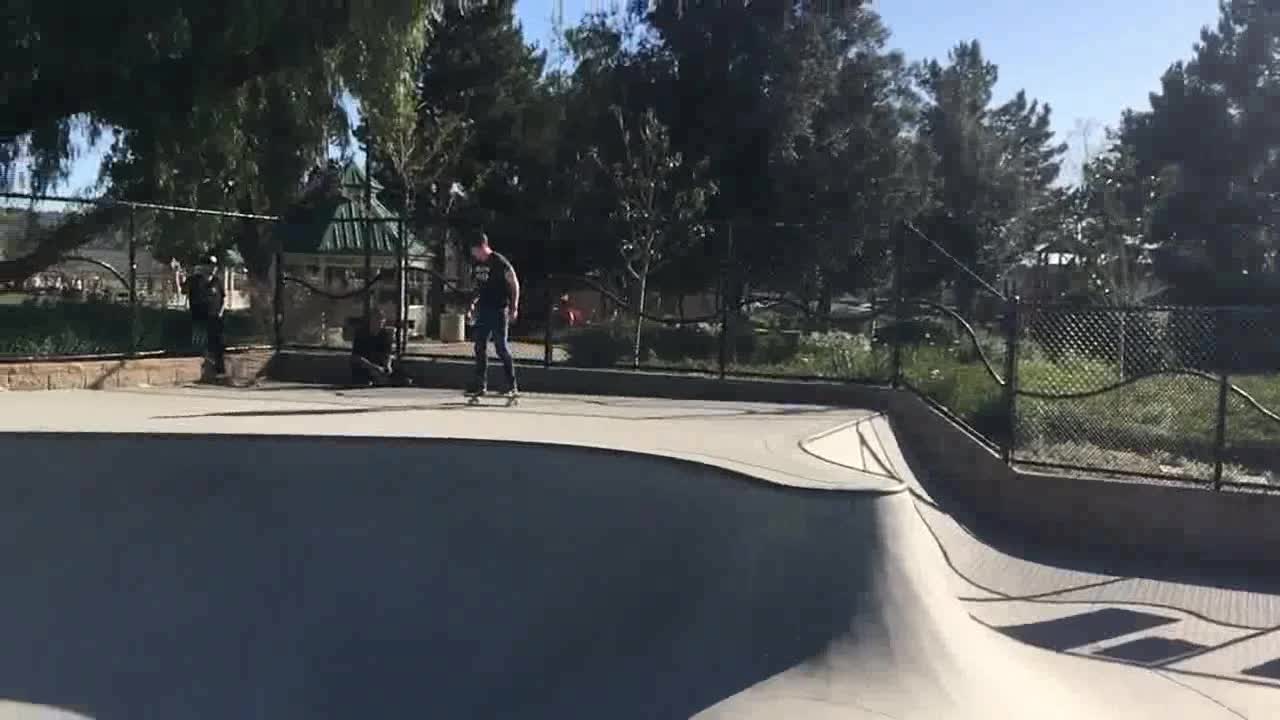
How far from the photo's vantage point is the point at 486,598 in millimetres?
6637

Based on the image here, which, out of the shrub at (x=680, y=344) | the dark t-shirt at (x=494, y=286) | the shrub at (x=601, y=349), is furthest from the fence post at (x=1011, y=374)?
the shrub at (x=601, y=349)

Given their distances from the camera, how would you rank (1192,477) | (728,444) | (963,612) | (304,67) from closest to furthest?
(963,612) < (728,444) < (1192,477) < (304,67)

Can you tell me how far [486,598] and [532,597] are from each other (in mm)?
281

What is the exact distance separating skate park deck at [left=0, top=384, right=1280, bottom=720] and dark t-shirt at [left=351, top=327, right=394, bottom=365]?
17.1 feet

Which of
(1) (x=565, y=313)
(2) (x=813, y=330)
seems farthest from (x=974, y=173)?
(2) (x=813, y=330)

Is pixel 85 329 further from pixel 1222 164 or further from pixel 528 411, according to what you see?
pixel 1222 164

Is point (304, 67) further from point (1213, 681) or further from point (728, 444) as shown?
point (1213, 681)

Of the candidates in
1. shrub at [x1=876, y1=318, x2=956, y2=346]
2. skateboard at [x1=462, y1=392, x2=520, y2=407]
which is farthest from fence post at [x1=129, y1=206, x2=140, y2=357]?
shrub at [x1=876, y1=318, x2=956, y2=346]

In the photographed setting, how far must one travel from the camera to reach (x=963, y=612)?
7336mm

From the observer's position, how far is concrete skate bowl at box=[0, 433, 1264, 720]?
5863 millimetres

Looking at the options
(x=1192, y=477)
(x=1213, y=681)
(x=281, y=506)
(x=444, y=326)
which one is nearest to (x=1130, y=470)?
(x=1192, y=477)

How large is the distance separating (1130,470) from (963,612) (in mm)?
4333

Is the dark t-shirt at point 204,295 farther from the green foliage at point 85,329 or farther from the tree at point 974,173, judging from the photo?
the tree at point 974,173

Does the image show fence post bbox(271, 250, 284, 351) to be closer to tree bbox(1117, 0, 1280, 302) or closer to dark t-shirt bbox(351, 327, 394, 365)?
dark t-shirt bbox(351, 327, 394, 365)
